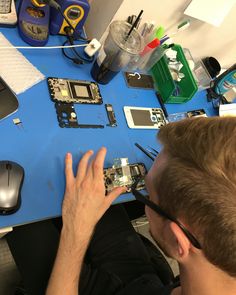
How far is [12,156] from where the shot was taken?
0.88 m

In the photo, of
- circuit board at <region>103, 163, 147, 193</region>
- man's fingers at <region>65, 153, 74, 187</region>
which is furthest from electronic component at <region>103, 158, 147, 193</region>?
man's fingers at <region>65, 153, 74, 187</region>

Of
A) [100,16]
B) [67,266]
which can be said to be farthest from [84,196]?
[100,16]

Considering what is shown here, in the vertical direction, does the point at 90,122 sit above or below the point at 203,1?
below

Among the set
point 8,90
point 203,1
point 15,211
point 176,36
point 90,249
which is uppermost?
point 203,1

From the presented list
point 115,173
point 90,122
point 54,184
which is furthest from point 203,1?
point 54,184

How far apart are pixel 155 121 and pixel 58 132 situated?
1.41 ft

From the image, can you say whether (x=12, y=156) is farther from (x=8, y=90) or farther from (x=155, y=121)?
(x=155, y=121)

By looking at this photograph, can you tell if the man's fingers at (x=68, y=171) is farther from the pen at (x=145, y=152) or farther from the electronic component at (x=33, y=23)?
the electronic component at (x=33, y=23)

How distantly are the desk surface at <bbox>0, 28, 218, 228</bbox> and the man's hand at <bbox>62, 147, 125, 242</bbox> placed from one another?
0.09 ft

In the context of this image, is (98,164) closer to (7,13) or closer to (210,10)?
(7,13)

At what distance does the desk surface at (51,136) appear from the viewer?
0.87 metres

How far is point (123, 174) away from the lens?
1.03 m

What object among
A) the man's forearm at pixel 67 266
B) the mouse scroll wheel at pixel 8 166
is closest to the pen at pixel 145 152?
the man's forearm at pixel 67 266

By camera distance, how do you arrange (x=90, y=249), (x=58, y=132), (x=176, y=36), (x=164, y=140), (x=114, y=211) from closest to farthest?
(x=164, y=140) < (x=58, y=132) < (x=90, y=249) < (x=114, y=211) < (x=176, y=36)
